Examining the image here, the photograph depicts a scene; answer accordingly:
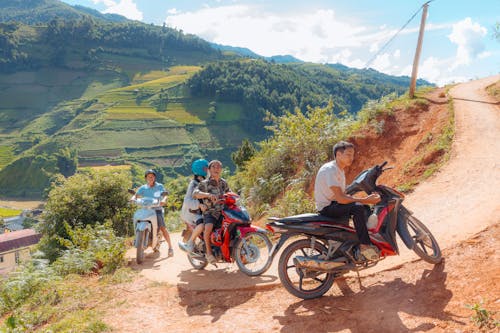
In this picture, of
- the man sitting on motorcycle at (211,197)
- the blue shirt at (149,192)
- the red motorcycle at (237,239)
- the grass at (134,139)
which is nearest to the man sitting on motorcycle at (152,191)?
the blue shirt at (149,192)

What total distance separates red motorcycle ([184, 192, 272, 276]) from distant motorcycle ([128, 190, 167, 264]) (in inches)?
88.4

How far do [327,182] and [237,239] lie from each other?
6.77ft

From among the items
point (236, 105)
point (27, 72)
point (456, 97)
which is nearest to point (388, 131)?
point (456, 97)

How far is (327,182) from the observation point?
14.4 feet

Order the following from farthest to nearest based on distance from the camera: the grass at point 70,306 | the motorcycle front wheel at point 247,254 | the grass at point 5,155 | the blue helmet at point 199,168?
the grass at point 5,155 → the blue helmet at point 199,168 → the motorcycle front wheel at point 247,254 → the grass at point 70,306

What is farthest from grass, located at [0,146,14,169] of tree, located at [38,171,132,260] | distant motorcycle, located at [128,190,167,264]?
distant motorcycle, located at [128,190,167,264]

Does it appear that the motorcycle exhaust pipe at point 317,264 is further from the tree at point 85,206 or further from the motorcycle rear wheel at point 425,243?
the tree at point 85,206

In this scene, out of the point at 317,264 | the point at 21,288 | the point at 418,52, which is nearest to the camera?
the point at 317,264

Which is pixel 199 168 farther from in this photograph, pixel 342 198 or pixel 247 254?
pixel 342 198

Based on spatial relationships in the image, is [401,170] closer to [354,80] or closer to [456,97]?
[456,97]

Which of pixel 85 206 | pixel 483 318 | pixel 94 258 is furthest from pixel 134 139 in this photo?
pixel 483 318

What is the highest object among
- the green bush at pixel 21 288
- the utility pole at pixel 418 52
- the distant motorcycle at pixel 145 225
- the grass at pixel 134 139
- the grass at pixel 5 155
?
the utility pole at pixel 418 52

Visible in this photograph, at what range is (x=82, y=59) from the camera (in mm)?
152875

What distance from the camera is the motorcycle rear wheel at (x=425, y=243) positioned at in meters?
4.54
